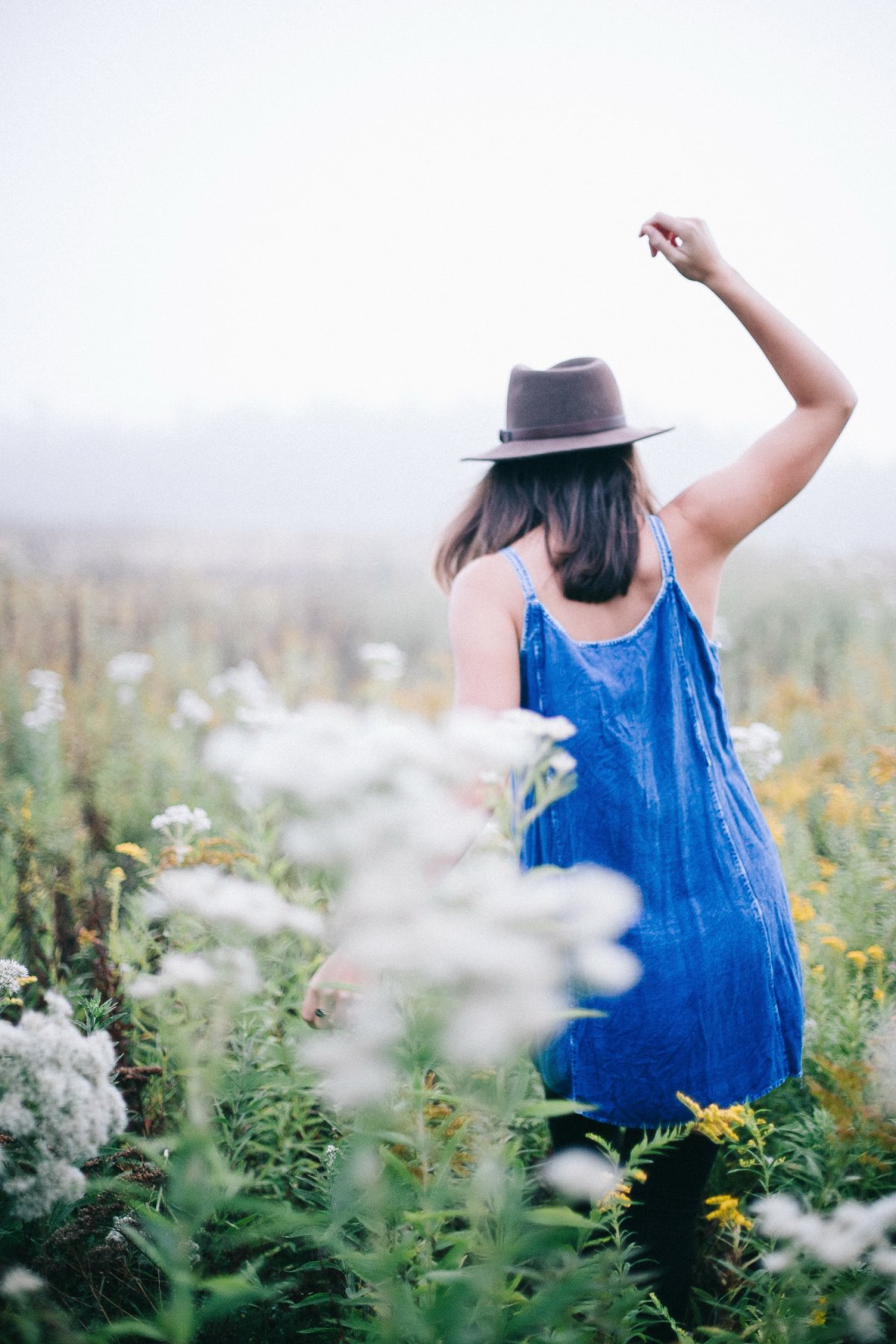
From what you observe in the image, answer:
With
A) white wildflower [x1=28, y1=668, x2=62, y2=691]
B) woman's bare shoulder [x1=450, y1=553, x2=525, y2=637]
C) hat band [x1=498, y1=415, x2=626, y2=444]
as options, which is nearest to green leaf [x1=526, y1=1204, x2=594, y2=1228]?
woman's bare shoulder [x1=450, y1=553, x2=525, y2=637]

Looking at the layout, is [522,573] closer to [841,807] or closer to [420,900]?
[420,900]

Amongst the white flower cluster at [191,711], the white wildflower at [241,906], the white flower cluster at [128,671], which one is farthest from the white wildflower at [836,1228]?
the white flower cluster at [128,671]

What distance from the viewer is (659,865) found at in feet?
4.62

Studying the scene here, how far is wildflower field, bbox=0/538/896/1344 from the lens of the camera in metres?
0.83

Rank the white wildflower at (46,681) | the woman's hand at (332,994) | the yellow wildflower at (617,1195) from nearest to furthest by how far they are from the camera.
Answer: the woman's hand at (332,994) < the yellow wildflower at (617,1195) < the white wildflower at (46,681)

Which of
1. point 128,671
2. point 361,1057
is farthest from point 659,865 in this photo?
point 128,671

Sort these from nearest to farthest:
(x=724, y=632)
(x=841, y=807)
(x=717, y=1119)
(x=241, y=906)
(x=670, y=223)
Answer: (x=241, y=906) → (x=717, y=1119) → (x=670, y=223) → (x=841, y=807) → (x=724, y=632)

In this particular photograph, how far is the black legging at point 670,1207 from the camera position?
150 centimetres

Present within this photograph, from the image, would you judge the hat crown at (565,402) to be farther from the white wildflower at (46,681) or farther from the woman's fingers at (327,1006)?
the white wildflower at (46,681)

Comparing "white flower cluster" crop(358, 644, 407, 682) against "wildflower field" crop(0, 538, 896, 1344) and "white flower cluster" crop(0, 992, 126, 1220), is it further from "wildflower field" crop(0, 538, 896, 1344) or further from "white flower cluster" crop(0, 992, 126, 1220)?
"white flower cluster" crop(0, 992, 126, 1220)

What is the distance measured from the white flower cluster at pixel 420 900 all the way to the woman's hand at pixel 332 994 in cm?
15

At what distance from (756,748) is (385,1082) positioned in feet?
6.97

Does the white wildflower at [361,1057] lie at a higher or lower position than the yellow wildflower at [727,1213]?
higher

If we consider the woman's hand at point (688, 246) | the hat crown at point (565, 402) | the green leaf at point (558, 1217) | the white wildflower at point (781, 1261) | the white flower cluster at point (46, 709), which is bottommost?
the white wildflower at point (781, 1261)
